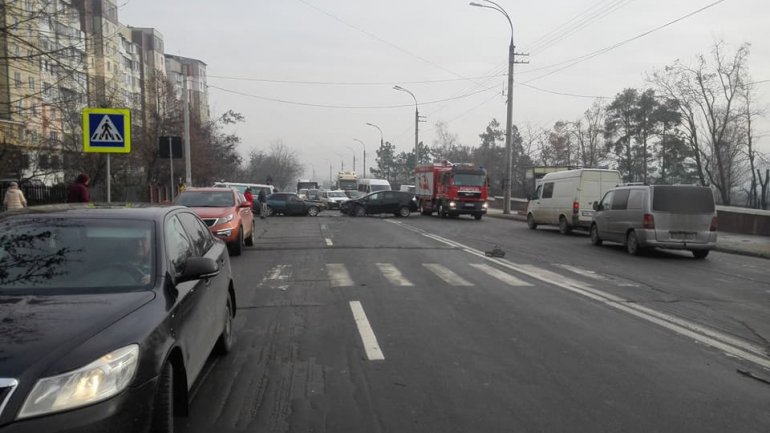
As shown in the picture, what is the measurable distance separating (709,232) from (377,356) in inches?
461

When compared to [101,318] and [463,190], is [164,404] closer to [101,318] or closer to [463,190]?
[101,318]

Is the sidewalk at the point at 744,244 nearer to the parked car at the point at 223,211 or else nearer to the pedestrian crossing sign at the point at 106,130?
the parked car at the point at 223,211

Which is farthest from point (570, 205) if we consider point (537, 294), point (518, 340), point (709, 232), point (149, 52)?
point (149, 52)

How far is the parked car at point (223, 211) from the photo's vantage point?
42.1ft

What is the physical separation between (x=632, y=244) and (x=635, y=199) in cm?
117

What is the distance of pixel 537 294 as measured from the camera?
8.59 m

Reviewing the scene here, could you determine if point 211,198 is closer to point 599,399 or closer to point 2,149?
point 2,149

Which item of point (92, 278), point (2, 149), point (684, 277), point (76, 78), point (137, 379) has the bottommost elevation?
point (684, 277)

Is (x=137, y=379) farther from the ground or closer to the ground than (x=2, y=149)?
closer to the ground

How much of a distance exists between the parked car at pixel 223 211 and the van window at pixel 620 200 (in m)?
10.0

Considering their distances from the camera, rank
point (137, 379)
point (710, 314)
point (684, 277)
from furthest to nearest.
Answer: point (684, 277)
point (710, 314)
point (137, 379)

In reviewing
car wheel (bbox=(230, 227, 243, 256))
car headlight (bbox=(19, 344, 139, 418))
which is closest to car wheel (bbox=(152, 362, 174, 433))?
car headlight (bbox=(19, 344, 139, 418))

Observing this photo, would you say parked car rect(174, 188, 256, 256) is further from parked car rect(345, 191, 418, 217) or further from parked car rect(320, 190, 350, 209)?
parked car rect(320, 190, 350, 209)

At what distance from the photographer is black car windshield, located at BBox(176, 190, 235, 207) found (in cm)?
1371
